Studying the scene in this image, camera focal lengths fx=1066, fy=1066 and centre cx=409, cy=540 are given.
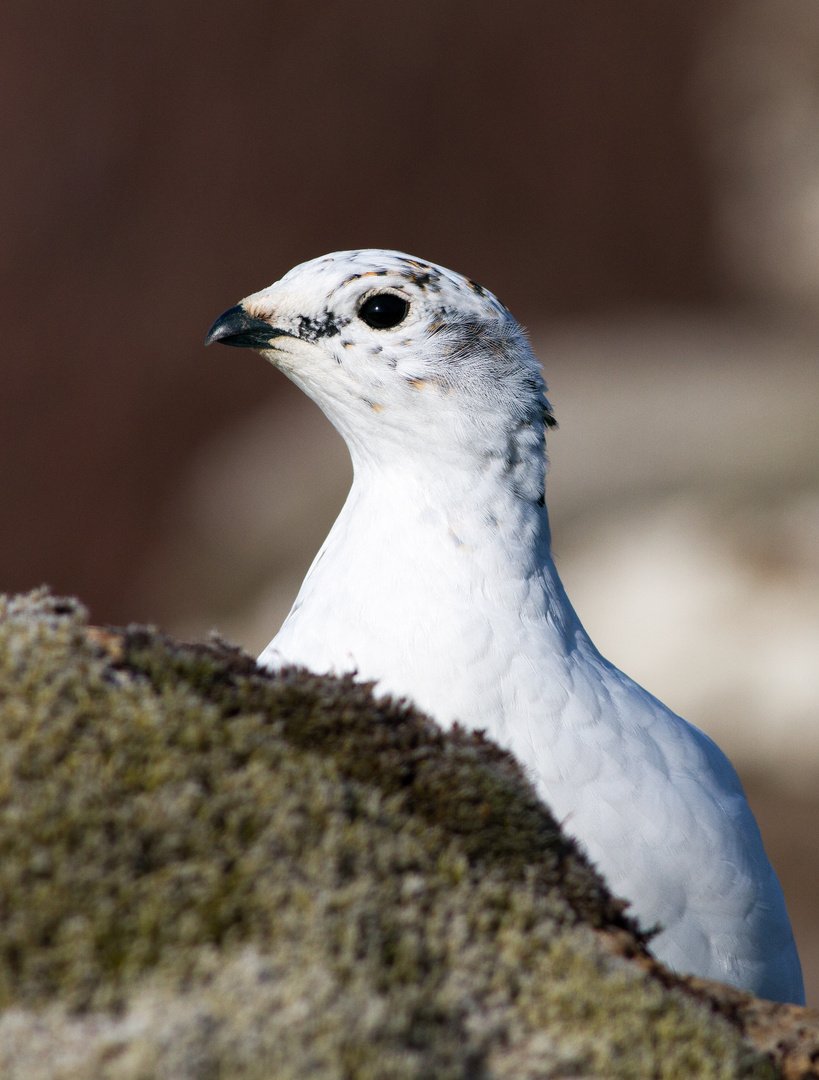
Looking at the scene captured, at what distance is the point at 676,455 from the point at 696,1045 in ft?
35.5

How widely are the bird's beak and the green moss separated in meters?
1.56

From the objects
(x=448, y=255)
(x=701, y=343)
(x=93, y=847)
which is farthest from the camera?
(x=701, y=343)

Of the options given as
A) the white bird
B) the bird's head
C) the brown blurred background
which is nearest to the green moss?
the white bird

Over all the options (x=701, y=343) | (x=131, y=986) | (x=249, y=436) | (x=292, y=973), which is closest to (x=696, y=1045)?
(x=292, y=973)

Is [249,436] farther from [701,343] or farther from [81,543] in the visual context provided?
[701,343]

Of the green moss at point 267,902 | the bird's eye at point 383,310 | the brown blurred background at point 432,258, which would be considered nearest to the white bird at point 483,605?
the bird's eye at point 383,310

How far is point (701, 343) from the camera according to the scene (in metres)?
13.5

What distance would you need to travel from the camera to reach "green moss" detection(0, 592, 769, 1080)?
1485 mm

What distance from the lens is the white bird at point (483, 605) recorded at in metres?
2.93

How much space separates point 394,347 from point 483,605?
895 millimetres

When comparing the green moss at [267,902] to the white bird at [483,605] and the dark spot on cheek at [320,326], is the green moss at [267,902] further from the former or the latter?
the dark spot on cheek at [320,326]

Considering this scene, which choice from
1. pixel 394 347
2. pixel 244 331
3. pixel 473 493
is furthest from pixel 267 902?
pixel 244 331

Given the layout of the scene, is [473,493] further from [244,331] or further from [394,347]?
[244,331]

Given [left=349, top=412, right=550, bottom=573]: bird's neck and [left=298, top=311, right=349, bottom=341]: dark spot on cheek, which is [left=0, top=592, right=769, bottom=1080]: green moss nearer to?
[left=349, top=412, right=550, bottom=573]: bird's neck
